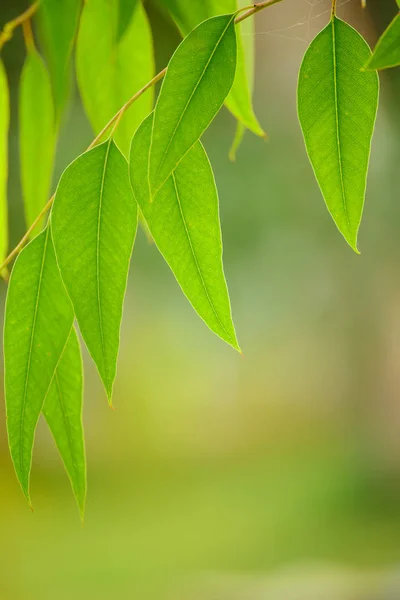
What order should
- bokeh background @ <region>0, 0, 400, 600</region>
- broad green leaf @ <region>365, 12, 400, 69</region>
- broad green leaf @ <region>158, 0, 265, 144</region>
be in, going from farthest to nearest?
bokeh background @ <region>0, 0, 400, 600</region> < broad green leaf @ <region>158, 0, 265, 144</region> < broad green leaf @ <region>365, 12, 400, 69</region>

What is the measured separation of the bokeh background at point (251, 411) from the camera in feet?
3.79

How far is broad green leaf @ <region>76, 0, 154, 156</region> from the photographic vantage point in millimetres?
279

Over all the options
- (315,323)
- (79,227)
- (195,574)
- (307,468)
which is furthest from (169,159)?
(307,468)

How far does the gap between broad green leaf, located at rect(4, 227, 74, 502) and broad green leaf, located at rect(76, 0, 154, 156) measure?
100 millimetres

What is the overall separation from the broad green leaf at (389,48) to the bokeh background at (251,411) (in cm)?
100

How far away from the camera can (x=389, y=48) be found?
0.14 meters

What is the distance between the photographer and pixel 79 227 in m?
0.18

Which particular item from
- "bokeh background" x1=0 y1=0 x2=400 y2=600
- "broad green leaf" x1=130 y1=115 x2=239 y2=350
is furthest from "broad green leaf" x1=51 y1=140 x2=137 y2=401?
"bokeh background" x1=0 y1=0 x2=400 y2=600

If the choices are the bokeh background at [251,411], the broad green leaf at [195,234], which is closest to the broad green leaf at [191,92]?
the broad green leaf at [195,234]

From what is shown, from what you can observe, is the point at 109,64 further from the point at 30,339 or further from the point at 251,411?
the point at 251,411

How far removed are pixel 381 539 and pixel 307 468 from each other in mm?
214

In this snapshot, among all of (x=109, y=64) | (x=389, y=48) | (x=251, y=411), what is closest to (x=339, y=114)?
(x=389, y=48)

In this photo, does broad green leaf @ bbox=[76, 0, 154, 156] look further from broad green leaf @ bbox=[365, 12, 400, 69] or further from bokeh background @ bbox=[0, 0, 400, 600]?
bokeh background @ bbox=[0, 0, 400, 600]

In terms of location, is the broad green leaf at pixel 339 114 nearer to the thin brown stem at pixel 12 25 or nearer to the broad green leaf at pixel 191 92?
the broad green leaf at pixel 191 92
